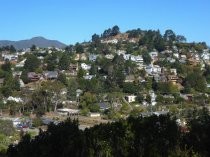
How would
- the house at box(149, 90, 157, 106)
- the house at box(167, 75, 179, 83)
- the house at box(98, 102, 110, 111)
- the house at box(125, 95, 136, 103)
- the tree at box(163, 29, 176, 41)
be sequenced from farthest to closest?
1. the tree at box(163, 29, 176, 41)
2. the house at box(167, 75, 179, 83)
3. the house at box(125, 95, 136, 103)
4. the house at box(149, 90, 157, 106)
5. the house at box(98, 102, 110, 111)

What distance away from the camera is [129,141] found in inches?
688

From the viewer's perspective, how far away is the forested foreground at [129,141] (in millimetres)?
16062

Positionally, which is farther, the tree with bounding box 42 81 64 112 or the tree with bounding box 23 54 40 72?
the tree with bounding box 23 54 40 72

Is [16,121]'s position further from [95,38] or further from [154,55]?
[95,38]

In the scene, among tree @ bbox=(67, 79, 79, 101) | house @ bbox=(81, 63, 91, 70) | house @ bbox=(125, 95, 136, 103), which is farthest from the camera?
house @ bbox=(81, 63, 91, 70)

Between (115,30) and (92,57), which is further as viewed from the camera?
(115,30)

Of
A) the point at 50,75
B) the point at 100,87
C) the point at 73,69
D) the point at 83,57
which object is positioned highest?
the point at 83,57

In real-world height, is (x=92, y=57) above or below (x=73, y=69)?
above

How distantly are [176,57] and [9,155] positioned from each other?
50781 millimetres

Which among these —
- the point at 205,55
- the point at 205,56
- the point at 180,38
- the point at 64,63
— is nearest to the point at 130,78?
the point at 64,63

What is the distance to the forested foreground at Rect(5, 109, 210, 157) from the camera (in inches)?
632

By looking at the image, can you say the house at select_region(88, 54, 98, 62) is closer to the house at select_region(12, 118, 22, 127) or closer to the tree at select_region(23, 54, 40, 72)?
the tree at select_region(23, 54, 40, 72)

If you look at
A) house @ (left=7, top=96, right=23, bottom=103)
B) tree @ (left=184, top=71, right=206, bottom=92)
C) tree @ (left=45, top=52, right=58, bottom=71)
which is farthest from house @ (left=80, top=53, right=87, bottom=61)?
house @ (left=7, top=96, right=23, bottom=103)

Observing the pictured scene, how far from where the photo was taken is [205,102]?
157 feet
